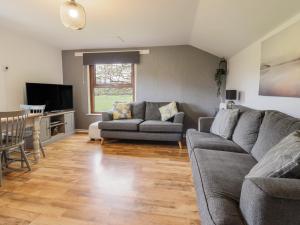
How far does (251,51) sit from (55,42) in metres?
3.99

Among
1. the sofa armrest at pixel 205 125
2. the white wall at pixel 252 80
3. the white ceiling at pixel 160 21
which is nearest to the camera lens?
the white wall at pixel 252 80

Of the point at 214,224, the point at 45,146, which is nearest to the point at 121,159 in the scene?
the point at 45,146

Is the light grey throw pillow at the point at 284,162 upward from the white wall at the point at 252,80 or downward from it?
downward

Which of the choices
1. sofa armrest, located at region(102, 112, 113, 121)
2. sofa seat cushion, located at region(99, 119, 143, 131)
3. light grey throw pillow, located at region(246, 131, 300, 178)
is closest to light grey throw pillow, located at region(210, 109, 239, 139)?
light grey throw pillow, located at region(246, 131, 300, 178)

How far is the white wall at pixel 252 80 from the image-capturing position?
197cm

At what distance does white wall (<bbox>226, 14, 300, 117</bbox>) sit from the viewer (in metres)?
1.97

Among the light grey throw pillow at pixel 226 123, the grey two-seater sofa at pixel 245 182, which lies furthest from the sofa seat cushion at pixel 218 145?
the light grey throw pillow at pixel 226 123

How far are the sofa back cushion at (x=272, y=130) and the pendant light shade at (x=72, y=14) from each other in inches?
88.5

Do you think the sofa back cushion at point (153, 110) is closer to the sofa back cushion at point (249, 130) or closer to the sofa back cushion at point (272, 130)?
the sofa back cushion at point (249, 130)

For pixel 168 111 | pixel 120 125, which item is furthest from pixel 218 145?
pixel 120 125

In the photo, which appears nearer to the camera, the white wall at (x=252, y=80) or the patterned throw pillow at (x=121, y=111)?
the white wall at (x=252, y=80)

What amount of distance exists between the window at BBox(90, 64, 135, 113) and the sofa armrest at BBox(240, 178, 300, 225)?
417 centimetres

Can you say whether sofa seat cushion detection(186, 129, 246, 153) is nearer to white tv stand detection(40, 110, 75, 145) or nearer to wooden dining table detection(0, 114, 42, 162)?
wooden dining table detection(0, 114, 42, 162)

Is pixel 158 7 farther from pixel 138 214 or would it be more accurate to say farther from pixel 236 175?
pixel 138 214
